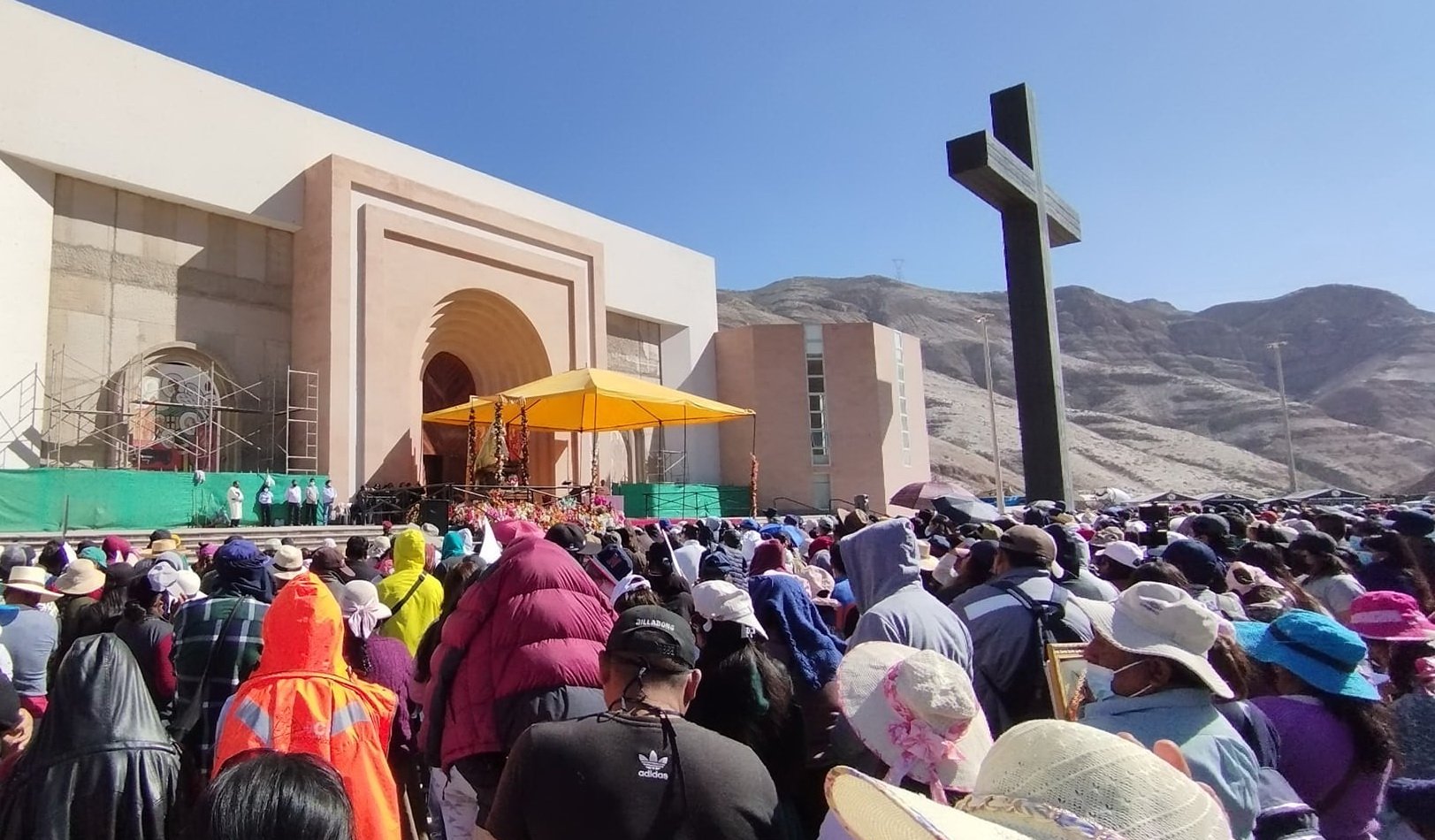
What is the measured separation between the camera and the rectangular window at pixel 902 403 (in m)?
30.0

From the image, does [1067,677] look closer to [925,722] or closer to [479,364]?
[925,722]

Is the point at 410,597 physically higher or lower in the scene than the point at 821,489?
lower

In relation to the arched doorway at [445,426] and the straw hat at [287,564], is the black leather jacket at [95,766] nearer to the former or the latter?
the straw hat at [287,564]

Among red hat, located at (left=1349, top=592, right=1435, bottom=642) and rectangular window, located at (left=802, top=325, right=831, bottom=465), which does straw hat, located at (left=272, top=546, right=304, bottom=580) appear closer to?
red hat, located at (left=1349, top=592, right=1435, bottom=642)

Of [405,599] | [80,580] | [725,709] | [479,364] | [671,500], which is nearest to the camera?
[725,709]

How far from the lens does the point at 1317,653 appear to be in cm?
245

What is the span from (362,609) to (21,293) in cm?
1562

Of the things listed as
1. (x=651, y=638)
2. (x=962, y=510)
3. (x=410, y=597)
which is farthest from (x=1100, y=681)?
(x=962, y=510)

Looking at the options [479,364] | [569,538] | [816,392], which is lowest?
[569,538]

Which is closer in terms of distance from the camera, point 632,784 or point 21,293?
point 632,784

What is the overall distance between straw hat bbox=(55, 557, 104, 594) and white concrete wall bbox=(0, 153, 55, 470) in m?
12.7

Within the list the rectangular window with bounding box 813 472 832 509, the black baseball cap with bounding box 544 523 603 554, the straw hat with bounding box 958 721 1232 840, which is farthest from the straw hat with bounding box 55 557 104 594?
the rectangular window with bounding box 813 472 832 509

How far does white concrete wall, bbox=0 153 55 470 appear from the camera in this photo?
581 inches

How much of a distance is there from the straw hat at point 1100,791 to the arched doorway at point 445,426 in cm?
2227
